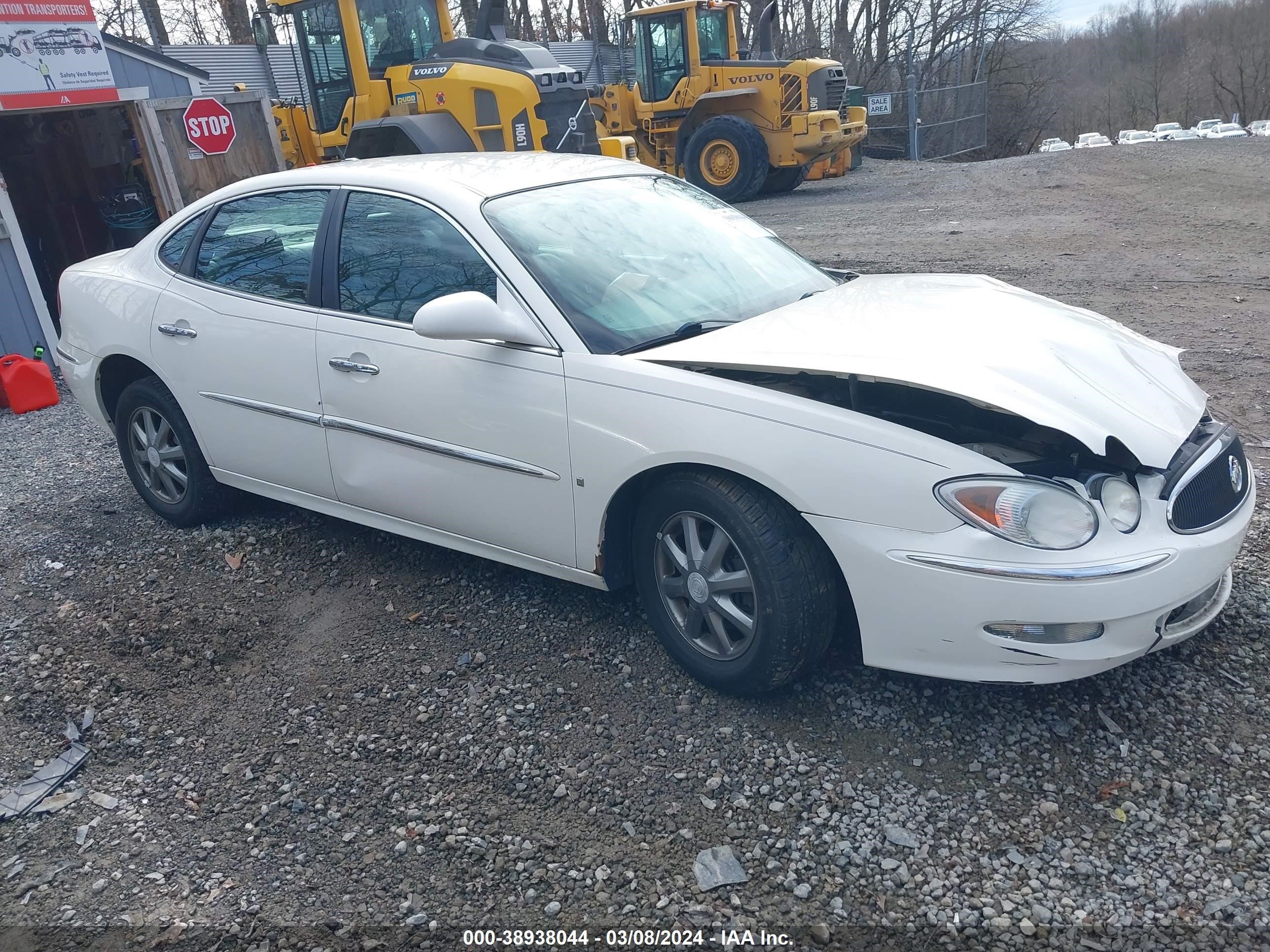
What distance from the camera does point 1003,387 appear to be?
9.02 feet

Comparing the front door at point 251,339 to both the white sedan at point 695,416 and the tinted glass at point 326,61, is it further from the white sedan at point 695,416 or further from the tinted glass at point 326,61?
the tinted glass at point 326,61

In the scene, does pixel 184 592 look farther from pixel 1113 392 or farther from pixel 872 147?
pixel 872 147

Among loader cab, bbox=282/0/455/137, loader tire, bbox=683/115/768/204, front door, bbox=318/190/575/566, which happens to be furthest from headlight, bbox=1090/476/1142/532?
loader tire, bbox=683/115/768/204

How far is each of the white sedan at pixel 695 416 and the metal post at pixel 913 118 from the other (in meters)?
21.0

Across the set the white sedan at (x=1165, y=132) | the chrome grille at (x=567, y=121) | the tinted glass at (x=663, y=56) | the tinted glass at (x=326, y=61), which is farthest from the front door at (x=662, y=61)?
the white sedan at (x=1165, y=132)

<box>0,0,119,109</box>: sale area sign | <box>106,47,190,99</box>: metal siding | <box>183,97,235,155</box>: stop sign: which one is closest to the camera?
<box>0,0,119,109</box>: sale area sign

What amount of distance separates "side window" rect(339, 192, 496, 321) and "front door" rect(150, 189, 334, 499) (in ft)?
0.67

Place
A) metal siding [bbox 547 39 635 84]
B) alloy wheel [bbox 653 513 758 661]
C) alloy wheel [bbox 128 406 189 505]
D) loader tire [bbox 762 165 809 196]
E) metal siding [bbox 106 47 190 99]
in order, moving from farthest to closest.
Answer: metal siding [bbox 547 39 635 84] < loader tire [bbox 762 165 809 196] < metal siding [bbox 106 47 190 99] < alloy wheel [bbox 128 406 189 505] < alloy wheel [bbox 653 513 758 661]

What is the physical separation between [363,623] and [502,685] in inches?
31.4

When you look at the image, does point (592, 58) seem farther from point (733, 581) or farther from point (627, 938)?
point (627, 938)

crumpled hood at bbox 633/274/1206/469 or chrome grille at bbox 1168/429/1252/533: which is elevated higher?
crumpled hood at bbox 633/274/1206/469

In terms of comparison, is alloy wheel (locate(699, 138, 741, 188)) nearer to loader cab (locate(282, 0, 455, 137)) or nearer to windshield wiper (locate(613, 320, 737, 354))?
loader cab (locate(282, 0, 455, 137))

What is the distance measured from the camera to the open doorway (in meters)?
10.2

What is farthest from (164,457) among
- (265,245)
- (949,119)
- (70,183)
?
(949,119)
